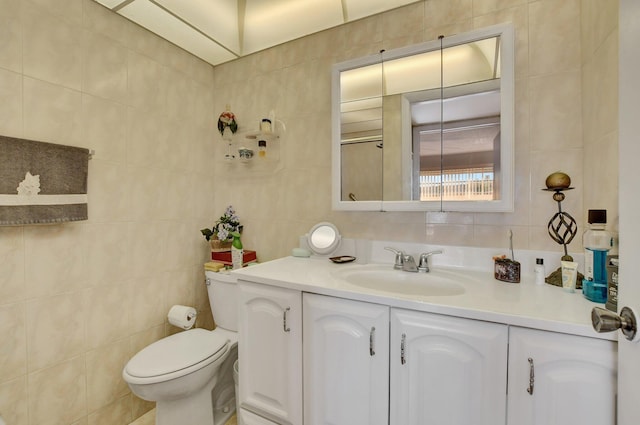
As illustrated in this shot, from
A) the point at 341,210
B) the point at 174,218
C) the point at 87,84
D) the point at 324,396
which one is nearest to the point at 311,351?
the point at 324,396

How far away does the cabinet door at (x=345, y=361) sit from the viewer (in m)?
1.01

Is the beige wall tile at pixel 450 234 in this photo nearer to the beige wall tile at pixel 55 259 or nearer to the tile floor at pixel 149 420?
the tile floor at pixel 149 420

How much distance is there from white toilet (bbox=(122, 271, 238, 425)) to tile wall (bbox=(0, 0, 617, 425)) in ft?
1.03

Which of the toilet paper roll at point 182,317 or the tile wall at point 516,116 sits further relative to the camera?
the toilet paper roll at point 182,317

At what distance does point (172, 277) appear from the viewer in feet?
6.22

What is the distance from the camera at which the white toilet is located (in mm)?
1305

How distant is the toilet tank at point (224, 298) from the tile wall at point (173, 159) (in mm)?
267

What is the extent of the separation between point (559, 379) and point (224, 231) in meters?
1.77

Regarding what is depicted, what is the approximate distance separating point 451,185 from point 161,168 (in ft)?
5.55

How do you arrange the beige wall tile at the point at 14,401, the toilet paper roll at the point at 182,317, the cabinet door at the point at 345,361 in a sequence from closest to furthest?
the cabinet door at the point at 345,361 < the beige wall tile at the point at 14,401 < the toilet paper roll at the point at 182,317

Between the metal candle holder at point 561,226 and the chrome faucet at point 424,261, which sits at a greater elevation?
the metal candle holder at point 561,226

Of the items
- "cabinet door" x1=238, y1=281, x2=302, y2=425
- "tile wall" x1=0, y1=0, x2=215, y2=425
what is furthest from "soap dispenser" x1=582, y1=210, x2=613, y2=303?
"tile wall" x1=0, y1=0, x2=215, y2=425

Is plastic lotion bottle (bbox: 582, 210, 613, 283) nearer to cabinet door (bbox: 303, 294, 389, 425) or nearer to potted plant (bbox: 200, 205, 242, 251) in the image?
cabinet door (bbox: 303, 294, 389, 425)

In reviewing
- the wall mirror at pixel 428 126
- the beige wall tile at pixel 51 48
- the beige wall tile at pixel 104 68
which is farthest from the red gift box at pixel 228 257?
the beige wall tile at pixel 51 48
